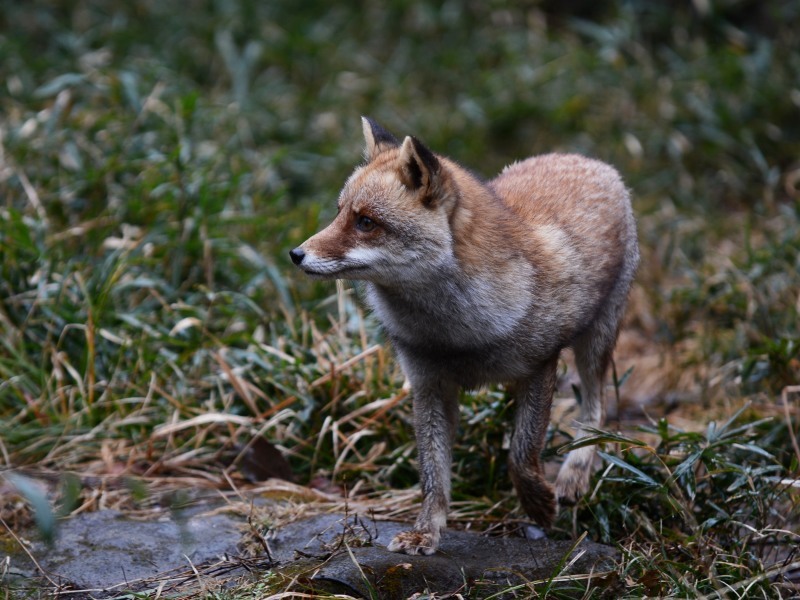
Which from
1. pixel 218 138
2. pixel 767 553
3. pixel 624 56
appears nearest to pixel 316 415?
pixel 767 553

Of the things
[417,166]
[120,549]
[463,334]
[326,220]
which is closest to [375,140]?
[417,166]

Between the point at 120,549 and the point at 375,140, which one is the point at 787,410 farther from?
the point at 120,549

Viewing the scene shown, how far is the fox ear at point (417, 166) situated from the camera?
4.55 m

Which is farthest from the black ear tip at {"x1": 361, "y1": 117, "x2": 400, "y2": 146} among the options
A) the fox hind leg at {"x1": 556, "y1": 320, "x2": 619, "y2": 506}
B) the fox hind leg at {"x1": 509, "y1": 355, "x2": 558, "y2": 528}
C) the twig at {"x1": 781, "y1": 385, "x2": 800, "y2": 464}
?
the twig at {"x1": 781, "y1": 385, "x2": 800, "y2": 464}

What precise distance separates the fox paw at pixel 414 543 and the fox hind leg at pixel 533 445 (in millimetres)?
539

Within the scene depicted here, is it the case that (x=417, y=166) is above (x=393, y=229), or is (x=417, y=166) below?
above

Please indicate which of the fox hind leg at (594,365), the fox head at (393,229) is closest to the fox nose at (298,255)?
the fox head at (393,229)

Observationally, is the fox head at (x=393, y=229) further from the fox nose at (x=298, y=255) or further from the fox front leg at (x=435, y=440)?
the fox front leg at (x=435, y=440)

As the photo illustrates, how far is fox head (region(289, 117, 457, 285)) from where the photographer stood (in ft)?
14.8

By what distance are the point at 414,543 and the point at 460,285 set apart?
1.24 m

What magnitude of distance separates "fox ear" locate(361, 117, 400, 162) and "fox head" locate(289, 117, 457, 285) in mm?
454

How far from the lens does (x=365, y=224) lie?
4.63m

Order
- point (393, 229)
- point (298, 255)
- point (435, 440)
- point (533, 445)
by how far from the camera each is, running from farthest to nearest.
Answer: point (435, 440)
point (533, 445)
point (393, 229)
point (298, 255)

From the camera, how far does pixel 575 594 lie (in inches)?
166
